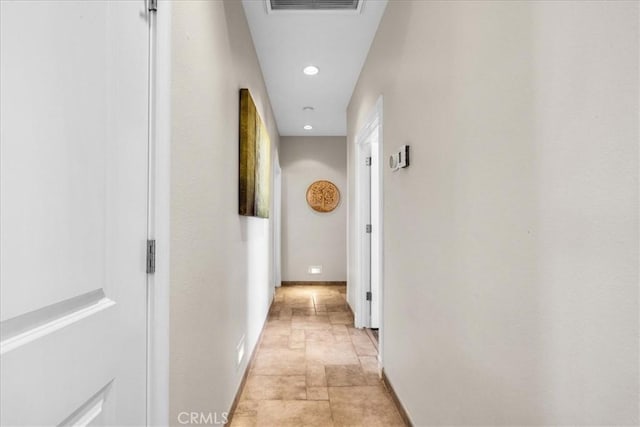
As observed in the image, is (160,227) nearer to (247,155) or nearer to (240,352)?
(247,155)

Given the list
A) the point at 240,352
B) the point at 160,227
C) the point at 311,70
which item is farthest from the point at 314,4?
the point at 240,352

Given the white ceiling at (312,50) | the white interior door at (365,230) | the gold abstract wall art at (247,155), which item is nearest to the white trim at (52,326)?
the gold abstract wall art at (247,155)

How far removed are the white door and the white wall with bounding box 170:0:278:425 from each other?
0.21 m

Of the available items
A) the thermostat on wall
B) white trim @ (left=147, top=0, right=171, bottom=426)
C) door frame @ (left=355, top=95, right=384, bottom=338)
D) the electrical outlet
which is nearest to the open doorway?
door frame @ (left=355, top=95, right=384, bottom=338)

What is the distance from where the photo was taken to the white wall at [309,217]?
588 centimetres

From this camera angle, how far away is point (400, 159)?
1.98 m

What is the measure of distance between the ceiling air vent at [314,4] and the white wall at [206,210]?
252mm

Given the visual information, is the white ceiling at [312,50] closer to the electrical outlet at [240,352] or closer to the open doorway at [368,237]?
the open doorway at [368,237]

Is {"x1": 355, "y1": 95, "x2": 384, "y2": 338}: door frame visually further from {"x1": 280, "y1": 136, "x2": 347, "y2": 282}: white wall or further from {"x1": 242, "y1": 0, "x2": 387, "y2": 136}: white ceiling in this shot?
{"x1": 280, "y1": 136, "x2": 347, "y2": 282}: white wall

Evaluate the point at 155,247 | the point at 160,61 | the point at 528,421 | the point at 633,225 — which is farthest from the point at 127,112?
the point at 528,421

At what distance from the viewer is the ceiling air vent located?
227cm

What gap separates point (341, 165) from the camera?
5957mm

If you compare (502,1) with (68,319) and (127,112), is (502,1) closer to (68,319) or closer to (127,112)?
(127,112)

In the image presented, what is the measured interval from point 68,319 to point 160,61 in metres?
0.73
